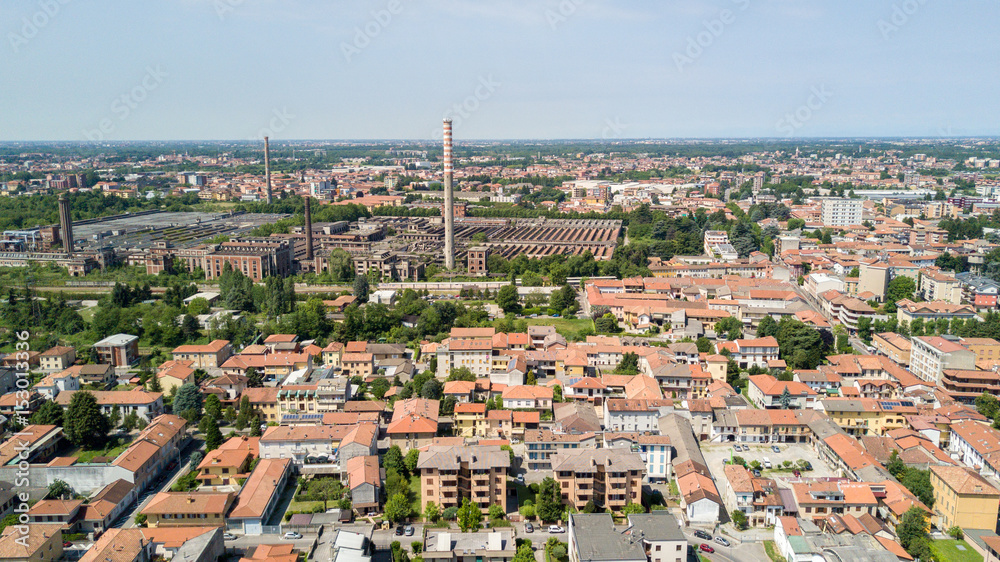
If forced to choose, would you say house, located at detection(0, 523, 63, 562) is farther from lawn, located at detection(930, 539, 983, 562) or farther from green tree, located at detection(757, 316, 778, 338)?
green tree, located at detection(757, 316, 778, 338)

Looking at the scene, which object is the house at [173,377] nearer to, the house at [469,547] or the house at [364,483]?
the house at [364,483]

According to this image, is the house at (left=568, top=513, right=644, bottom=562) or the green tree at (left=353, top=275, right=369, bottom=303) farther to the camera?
the green tree at (left=353, top=275, right=369, bottom=303)

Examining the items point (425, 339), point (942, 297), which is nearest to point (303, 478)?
point (425, 339)

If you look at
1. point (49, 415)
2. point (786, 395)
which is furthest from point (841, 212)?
point (49, 415)

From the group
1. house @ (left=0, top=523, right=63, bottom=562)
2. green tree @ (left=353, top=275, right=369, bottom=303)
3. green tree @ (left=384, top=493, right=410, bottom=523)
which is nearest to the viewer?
house @ (left=0, top=523, right=63, bottom=562)

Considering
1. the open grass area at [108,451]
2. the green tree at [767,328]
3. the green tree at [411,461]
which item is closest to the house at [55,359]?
the open grass area at [108,451]

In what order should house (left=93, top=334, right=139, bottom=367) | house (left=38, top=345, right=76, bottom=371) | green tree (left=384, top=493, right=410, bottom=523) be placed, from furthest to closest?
house (left=93, top=334, right=139, bottom=367) → house (left=38, top=345, right=76, bottom=371) → green tree (left=384, top=493, right=410, bottom=523)

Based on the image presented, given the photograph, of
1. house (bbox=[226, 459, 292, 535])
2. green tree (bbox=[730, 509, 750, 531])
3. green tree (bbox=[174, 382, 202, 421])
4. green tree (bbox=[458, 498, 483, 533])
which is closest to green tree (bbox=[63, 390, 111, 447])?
green tree (bbox=[174, 382, 202, 421])
